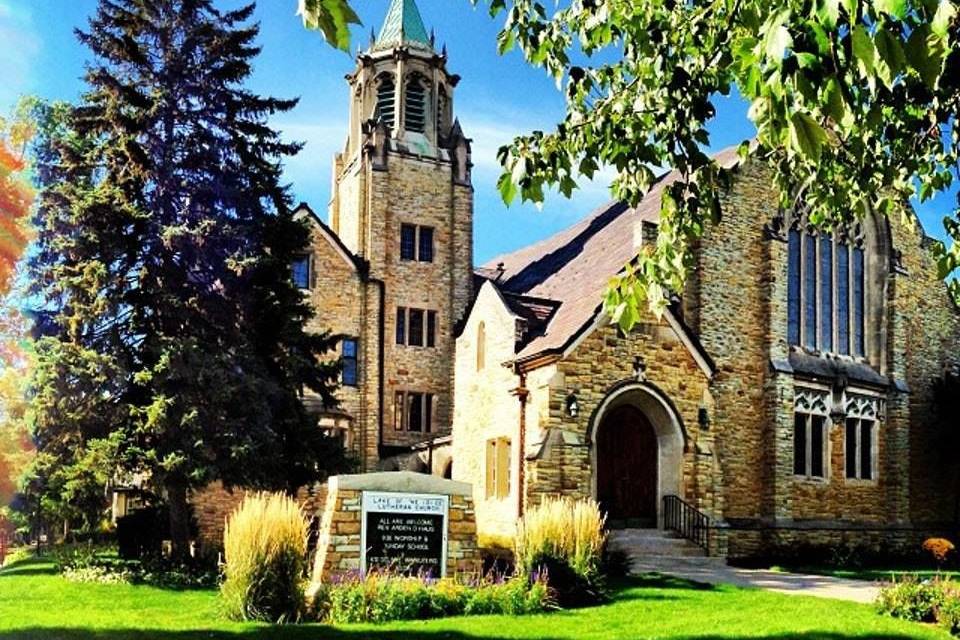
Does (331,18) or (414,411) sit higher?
(331,18)

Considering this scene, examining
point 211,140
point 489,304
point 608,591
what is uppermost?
point 211,140

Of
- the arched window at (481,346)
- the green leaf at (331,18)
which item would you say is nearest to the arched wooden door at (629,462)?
the arched window at (481,346)

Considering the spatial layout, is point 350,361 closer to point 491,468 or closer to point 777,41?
point 491,468

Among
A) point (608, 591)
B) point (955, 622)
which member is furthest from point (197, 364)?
point (955, 622)

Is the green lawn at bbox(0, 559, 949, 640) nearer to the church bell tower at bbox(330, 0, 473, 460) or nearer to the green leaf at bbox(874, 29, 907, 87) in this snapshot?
the green leaf at bbox(874, 29, 907, 87)

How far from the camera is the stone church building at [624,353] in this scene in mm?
22266

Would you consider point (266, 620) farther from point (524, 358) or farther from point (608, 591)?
point (524, 358)

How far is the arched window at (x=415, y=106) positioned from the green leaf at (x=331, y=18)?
27.1 metres

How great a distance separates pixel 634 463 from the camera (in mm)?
23000

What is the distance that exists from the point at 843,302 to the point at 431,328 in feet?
37.7

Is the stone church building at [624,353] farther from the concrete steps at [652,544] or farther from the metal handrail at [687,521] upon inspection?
the concrete steps at [652,544]

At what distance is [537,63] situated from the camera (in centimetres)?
869

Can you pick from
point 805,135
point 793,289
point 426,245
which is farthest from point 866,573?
point 805,135

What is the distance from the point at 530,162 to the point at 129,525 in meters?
15.9
